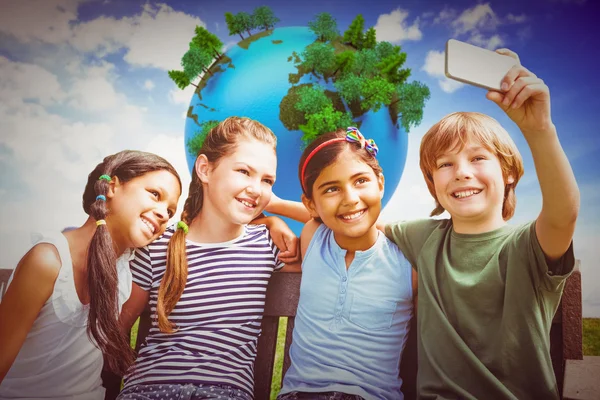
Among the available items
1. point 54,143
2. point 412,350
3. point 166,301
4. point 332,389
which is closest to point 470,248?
point 412,350

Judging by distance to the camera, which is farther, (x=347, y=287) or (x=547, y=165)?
(x=347, y=287)

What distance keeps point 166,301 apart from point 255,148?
684 mm

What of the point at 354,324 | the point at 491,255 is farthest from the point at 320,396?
the point at 491,255

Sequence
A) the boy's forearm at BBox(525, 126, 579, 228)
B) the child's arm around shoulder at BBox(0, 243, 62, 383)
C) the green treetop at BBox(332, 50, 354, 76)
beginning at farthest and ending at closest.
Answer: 1. the green treetop at BBox(332, 50, 354, 76)
2. the child's arm around shoulder at BBox(0, 243, 62, 383)
3. the boy's forearm at BBox(525, 126, 579, 228)

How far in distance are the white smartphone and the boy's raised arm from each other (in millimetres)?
58

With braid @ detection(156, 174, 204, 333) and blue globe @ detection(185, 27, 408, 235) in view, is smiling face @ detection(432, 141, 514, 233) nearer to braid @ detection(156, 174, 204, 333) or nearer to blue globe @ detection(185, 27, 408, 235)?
blue globe @ detection(185, 27, 408, 235)

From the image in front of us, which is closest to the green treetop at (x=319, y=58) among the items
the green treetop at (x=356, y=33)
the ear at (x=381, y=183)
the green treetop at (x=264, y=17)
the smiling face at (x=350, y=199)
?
the green treetop at (x=356, y=33)

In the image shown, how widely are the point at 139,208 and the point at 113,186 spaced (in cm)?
15

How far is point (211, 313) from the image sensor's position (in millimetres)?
1785

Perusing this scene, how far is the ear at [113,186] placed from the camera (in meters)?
1.87

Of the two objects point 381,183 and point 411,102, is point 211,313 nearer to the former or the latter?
point 381,183

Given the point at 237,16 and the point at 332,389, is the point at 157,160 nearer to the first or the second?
the point at 237,16

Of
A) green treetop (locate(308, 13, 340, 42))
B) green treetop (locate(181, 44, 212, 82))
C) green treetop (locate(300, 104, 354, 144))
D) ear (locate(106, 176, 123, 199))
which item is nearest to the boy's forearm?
green treetop (locate(300, 104, 354, 144))

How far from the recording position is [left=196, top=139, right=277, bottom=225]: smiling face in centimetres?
184
